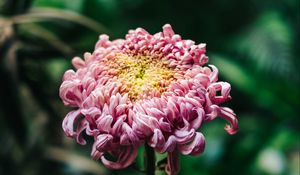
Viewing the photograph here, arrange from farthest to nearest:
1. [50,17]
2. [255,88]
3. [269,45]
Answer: [269,45], [255,88], [50,17]

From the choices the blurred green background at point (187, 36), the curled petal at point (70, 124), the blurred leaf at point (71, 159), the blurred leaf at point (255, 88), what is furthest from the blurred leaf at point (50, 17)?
the curled petal at point (70, 124)

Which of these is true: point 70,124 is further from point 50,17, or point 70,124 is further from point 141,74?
point 50,17

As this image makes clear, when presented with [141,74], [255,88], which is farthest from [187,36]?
[141,74]

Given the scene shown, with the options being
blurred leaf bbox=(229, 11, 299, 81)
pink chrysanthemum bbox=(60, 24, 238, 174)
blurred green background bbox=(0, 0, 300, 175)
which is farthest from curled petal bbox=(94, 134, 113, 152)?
blurred leaf bbox=(229, 11, 299, 81)

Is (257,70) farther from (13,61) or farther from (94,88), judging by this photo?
(94,88)

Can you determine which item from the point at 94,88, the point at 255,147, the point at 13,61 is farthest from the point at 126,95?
the point at 255,147

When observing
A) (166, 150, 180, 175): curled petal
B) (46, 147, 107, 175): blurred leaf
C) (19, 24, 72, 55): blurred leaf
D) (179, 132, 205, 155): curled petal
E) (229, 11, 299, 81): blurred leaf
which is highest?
(229, 11, 299, 81): blurred leaf

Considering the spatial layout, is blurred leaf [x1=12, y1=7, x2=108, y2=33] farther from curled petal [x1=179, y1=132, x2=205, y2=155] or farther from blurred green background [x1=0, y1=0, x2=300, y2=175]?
curled petal [x1=179, y1=132, x2=205, y2=155]
